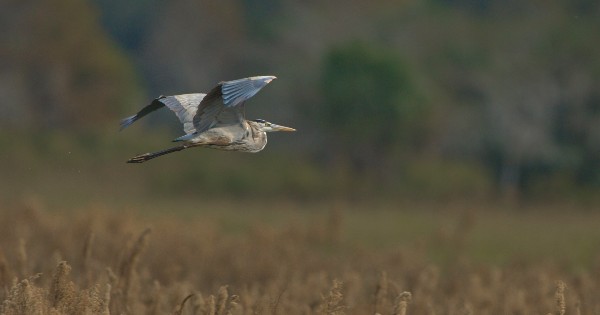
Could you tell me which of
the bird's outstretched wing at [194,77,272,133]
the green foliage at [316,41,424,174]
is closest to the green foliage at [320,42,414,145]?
the green foliage at [316,41,424,174]

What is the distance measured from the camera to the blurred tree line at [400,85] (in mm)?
29703

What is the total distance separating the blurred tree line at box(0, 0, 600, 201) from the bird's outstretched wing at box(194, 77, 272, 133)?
1932 centimetres

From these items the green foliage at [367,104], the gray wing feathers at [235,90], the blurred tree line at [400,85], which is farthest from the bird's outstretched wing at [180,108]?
the green foliage at [367,104]

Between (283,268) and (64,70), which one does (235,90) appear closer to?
(283,268)

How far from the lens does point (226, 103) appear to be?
28.2ft

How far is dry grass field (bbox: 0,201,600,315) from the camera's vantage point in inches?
319

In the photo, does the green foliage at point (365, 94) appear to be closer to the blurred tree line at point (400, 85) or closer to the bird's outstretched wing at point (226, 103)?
the blurred tree line at point (400, 85)

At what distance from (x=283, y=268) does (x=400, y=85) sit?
17891 millimetres

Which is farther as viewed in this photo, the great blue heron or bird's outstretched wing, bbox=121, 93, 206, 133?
bird's outstretched wing, bbox=121, 93, 206, 133

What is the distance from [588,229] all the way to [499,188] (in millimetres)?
7937

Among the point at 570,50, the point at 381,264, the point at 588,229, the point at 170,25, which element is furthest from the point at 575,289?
the point at 170,25

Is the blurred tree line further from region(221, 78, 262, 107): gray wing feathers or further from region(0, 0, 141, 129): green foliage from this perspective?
region(221, 78, 262, 107): gray wing feathers

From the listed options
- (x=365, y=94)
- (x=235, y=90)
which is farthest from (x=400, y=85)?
(x=235, y=90)

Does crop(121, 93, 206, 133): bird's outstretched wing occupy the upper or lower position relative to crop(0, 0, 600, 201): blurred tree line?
lower
